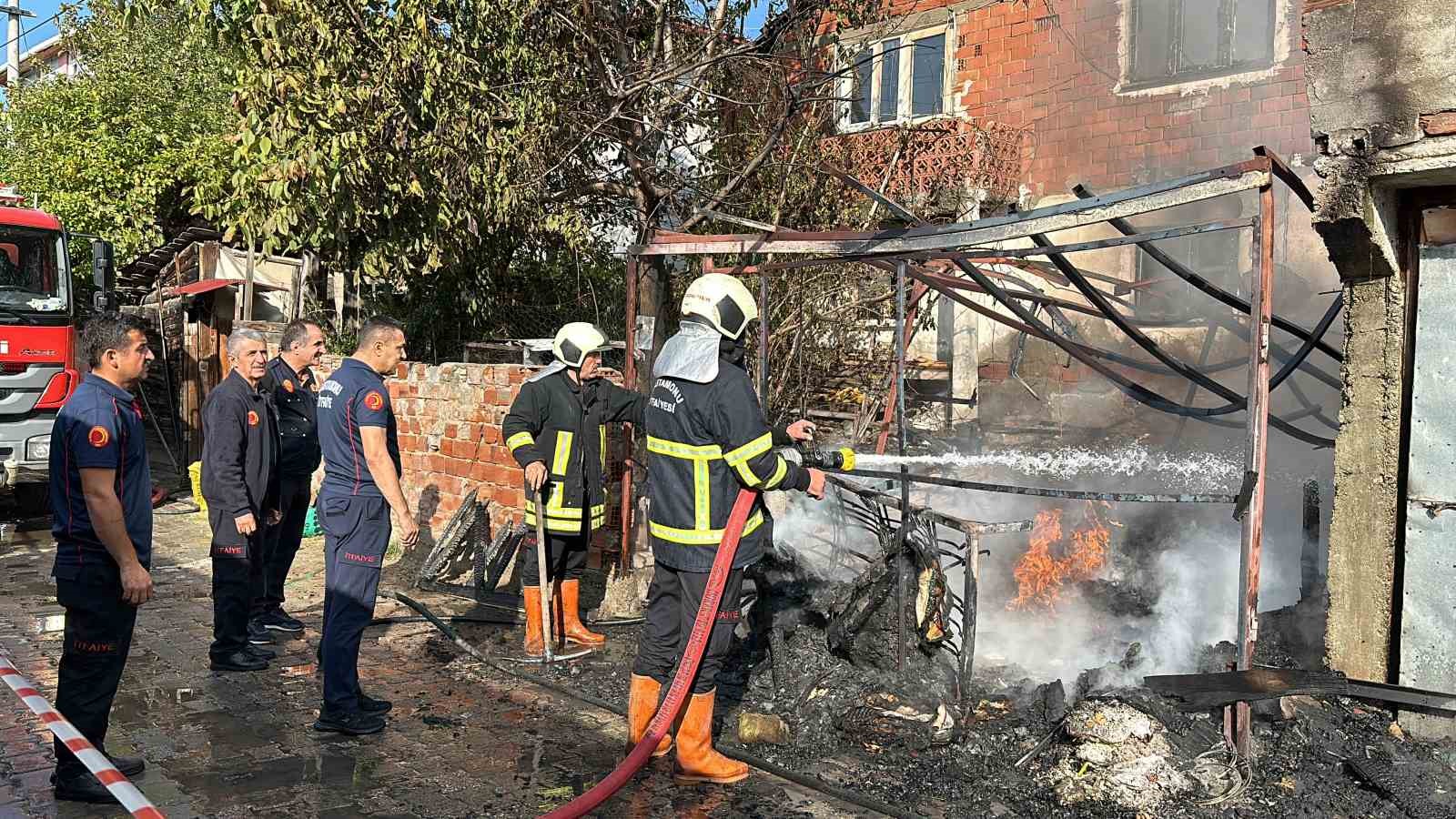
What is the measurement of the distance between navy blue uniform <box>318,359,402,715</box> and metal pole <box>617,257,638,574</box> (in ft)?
7.57

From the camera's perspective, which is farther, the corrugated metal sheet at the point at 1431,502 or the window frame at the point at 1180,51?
the window frame at the point at 1180,51

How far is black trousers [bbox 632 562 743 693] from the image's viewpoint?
468cm

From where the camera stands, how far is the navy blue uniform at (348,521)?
520 cm

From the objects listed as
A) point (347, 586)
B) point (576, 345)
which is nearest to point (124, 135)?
point (576, 345)

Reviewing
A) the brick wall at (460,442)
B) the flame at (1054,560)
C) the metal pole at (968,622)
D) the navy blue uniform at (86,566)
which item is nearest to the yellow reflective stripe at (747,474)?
the metal pole at (968,622)

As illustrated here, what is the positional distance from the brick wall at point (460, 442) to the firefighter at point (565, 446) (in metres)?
0.76

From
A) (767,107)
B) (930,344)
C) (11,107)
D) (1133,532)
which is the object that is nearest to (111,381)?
(767,107)

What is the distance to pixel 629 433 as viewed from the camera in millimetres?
7668

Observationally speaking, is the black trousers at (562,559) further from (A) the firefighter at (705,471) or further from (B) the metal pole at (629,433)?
(A) the firefighter at (705,471)

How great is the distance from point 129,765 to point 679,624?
2.47 meters

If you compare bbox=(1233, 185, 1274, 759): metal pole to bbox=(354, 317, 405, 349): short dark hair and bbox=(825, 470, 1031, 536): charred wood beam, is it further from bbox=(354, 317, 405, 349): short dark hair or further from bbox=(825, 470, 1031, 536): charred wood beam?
bbox=(354, 317, 405, 349): short dark hair

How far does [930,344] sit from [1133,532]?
5192mm

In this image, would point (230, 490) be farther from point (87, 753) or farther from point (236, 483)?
point (87, 753)

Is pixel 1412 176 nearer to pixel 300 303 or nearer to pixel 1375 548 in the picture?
pixel 1375 548
